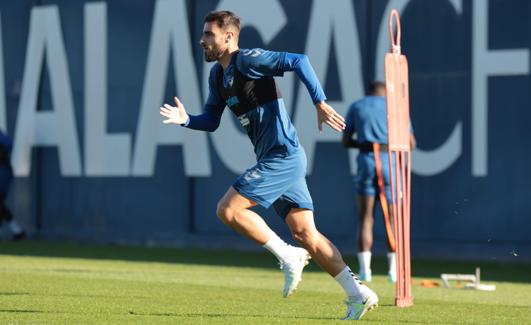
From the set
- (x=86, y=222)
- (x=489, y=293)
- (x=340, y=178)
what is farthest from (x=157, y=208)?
(x=489, y=293)

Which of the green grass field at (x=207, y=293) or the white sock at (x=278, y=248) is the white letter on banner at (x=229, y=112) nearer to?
the green grass field at (x=207, y=293)

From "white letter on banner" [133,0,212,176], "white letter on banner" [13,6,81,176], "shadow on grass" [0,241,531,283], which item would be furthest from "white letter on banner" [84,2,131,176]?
"shadow on grass" [0,241,531,283]

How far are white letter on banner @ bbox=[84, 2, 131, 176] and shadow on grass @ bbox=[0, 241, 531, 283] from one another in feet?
4.56

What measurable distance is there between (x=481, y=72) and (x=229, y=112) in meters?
4.40

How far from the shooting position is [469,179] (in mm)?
18141

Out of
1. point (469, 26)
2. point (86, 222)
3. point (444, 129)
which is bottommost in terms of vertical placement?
point (86, 222)

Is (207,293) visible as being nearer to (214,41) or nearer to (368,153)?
(368,153)

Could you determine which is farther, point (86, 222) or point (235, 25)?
point (86, 222)

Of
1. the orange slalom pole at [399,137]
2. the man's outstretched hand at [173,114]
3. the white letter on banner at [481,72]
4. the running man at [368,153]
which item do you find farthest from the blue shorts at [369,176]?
the man's outstretched hand at [173,114]

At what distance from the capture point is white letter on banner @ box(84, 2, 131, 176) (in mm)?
22375

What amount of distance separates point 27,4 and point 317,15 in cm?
620

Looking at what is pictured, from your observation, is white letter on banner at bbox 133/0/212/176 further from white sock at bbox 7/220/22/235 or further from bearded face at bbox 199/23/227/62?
bearded face at bbox 199/23/227/62

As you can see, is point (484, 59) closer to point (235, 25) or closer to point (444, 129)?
point (444, 129)

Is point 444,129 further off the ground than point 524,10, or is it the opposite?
point 524,10
